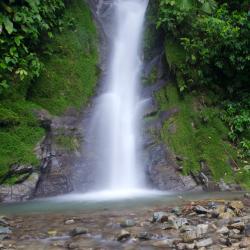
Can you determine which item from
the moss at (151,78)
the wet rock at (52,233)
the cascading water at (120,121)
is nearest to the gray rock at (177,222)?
the wet rock at (52,233)

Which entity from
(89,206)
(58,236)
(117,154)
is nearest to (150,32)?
(117,154)

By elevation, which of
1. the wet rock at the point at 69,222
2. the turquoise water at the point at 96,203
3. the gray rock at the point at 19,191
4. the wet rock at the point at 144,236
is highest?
the gray rock at the point at 19,191

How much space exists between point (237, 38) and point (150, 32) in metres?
4.03

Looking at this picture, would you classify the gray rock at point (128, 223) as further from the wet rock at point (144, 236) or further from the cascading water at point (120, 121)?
the cascading water at point (120, 121)

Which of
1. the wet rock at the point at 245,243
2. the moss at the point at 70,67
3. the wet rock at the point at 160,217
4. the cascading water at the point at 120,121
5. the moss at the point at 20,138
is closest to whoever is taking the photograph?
the wet rock at the point at 245,243

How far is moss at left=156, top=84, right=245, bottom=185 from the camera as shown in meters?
9.75

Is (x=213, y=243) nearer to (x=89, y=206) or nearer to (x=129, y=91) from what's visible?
(x=89, y=206)

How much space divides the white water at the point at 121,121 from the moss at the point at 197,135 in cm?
90

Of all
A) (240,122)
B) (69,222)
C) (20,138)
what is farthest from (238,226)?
(240,122)

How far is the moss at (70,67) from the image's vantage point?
11195 millimetres

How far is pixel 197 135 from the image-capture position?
34.7 feet

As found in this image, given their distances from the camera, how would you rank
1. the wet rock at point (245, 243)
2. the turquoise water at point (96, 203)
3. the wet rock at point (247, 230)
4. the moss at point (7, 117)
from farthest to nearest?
the moss at point (7, 117), the turquoise water at point (96, 203), the wet rock at point (247, 230), the wet rock at point (245, 243)

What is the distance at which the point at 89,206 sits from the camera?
735 cm

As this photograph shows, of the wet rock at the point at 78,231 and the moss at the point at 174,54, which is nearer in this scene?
the wet rock at the point at 78,231
